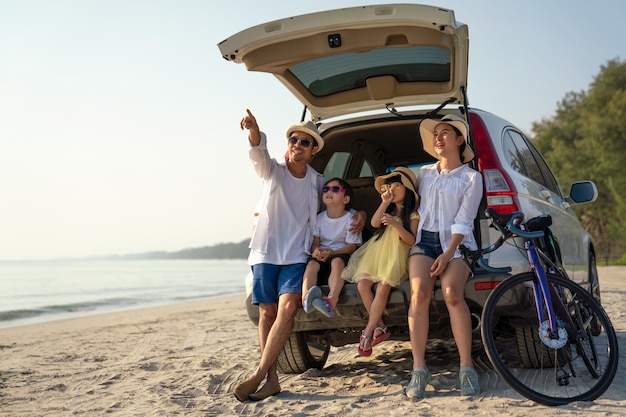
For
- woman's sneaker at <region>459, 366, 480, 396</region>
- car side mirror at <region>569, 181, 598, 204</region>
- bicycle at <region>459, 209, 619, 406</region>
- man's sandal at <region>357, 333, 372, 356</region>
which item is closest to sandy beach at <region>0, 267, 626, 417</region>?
woman's sneaker at <region>459, 366, 480, 396</region>

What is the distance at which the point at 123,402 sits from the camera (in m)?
4.79

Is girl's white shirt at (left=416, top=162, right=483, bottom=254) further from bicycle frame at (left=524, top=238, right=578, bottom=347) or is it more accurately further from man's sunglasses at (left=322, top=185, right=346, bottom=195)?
man's sunglasses at (left=322, top=185, right=346, bottom=195)

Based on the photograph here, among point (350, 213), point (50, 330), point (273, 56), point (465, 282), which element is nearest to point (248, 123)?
point (273, 56)

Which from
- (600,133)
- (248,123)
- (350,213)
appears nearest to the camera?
(248,123)

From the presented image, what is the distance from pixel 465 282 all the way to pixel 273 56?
203cm

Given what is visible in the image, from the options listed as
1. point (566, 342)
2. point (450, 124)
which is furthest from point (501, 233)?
point (450, 124)

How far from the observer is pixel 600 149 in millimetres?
35688

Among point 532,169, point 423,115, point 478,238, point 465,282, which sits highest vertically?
point 423,115

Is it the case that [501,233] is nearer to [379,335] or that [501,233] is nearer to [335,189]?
[379,335]

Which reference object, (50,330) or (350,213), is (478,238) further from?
(50,330)

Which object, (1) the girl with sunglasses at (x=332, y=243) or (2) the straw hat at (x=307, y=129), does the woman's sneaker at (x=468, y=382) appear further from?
(2) the straw hat at (x=307, y=129)

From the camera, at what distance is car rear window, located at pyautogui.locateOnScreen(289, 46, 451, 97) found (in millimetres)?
4840

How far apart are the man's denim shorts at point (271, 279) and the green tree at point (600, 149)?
113 feet

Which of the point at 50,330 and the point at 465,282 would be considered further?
the point at 50,330
